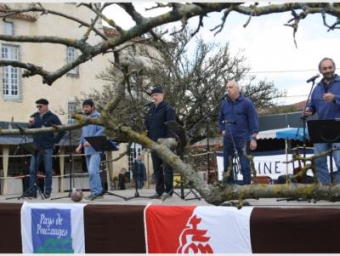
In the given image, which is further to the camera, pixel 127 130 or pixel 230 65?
pixel 230 65

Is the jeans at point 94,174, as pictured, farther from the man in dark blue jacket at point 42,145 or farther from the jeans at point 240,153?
the jeans at point 240,153

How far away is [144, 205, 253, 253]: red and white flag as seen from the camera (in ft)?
17.8

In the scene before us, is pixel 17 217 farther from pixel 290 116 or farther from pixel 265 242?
pixel 290 116

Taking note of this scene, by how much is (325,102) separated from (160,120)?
7.91ft

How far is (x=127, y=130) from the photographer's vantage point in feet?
8.24

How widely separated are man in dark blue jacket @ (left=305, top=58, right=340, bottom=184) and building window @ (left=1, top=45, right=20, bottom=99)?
22.8 m

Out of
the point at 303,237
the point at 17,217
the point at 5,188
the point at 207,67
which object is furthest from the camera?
the point at 207,67

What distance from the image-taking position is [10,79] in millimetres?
27828

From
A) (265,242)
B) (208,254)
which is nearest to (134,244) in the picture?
(208,254)

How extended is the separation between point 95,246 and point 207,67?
23202mm

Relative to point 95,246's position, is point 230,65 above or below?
above

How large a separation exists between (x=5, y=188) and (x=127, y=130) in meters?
18.1

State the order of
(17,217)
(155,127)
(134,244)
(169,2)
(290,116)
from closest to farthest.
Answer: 1. (169,2)
2. (134,244)
3. (17,217)
4. (155,127)
5. (290,116)

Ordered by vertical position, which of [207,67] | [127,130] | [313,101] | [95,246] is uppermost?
[207,67]
